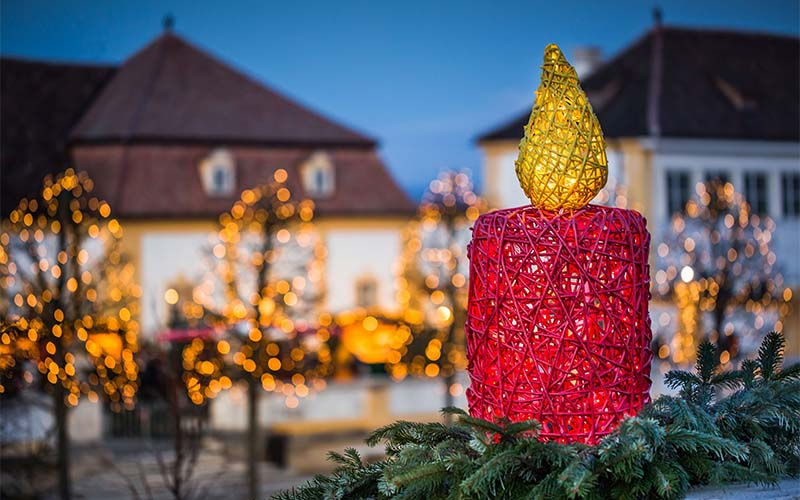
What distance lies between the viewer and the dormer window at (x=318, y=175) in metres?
26.0

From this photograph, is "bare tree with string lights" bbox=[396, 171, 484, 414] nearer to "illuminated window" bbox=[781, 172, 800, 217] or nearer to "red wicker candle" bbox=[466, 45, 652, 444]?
"illuminated window" bbox=[781, 172, 800, 217]

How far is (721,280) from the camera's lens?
13.6m

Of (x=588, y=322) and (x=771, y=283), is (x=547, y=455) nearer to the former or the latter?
(x=588, y=322)

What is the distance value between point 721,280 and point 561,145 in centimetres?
1009

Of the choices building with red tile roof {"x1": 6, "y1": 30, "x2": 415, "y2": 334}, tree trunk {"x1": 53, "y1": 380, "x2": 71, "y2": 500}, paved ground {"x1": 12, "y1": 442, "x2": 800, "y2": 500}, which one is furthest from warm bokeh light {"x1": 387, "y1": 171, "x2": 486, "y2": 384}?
tree trunk {"x1": 53, "y1": 380, "x2": 71, "y2": 500}

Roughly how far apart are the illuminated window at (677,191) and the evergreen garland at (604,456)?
658 inches

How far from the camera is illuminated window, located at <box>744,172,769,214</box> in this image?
69.4 ft

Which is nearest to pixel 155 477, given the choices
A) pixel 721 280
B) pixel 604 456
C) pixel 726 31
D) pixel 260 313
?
pixel 260 313

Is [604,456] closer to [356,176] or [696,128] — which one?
[696,128]

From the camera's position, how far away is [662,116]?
2077 cm

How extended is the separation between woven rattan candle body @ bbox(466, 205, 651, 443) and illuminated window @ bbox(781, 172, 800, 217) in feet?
60.5

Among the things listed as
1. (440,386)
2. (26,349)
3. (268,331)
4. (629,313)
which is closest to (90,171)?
(440,386)

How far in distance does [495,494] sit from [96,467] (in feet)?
44.7

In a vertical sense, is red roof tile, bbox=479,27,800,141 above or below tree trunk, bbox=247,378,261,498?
above
